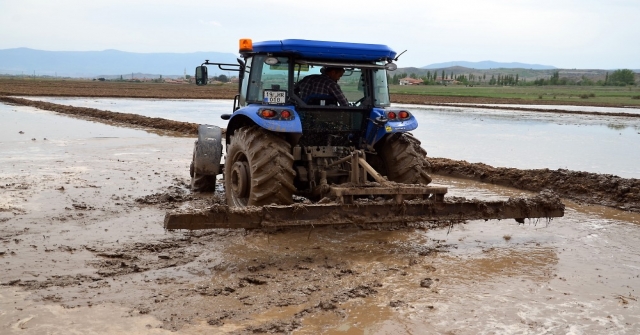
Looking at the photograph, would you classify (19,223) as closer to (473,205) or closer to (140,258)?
(140,258)

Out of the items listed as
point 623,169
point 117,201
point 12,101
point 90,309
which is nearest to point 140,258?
point 90,309

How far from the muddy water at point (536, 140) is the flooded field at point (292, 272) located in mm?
3680

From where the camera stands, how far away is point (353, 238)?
684cm

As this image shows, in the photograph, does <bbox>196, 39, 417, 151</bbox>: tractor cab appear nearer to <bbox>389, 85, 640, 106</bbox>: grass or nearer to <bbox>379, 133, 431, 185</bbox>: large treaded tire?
<bbox>379, 133, 431, 185</bbox>: large treaded tire

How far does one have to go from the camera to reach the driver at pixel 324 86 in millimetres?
7176

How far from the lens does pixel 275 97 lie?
6.86 m

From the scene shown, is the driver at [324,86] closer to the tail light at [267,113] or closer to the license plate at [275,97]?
the license plate at [275,97]

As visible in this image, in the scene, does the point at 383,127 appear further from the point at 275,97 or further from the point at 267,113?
the point at 267,113

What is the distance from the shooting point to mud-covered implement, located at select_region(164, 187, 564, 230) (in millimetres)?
5262

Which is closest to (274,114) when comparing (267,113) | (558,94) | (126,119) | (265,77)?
(267,113)

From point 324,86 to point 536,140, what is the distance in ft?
38.0

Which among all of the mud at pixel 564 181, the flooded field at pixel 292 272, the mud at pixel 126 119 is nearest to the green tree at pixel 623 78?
the mud at pixel 126 119

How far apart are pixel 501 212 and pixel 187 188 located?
17.0 ft

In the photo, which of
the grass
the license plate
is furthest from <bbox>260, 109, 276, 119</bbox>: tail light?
the grass
